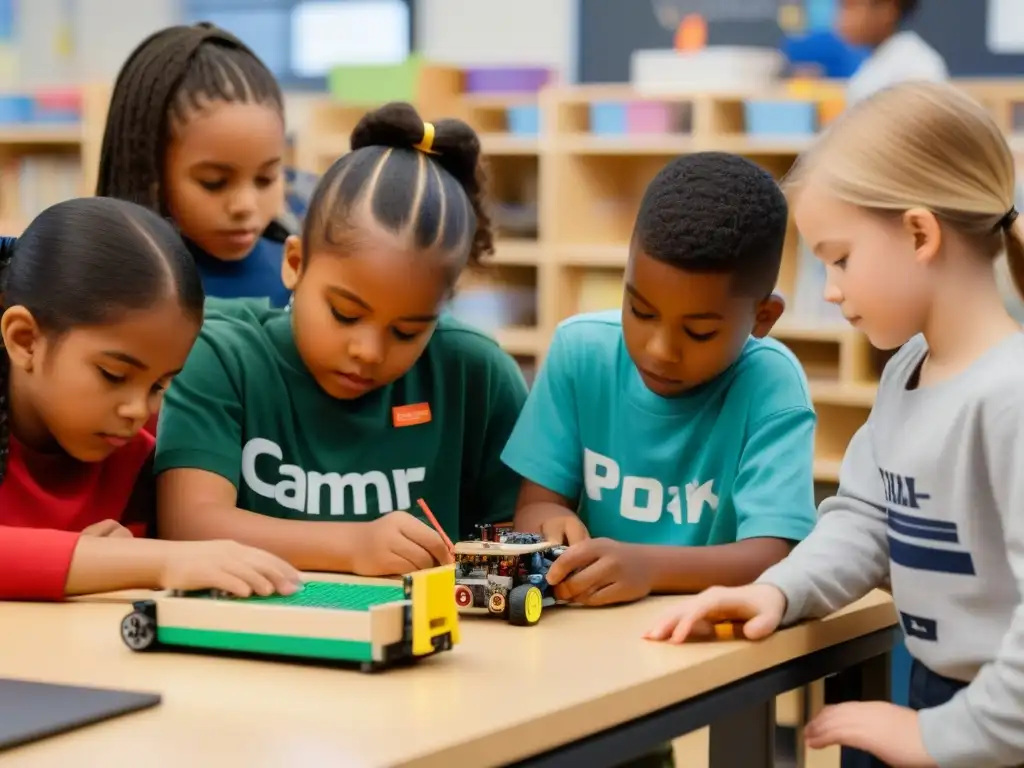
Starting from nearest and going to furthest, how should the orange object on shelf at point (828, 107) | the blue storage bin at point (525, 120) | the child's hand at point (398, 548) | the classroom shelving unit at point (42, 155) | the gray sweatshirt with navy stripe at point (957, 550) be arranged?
the gray sweatshirt with navy stripe at point (957, 550)
the child's hand at point (398, 548)
the orange object on shelf at point (828, 107)
the blue storage bin at point (525, 120)
the classroom shelving unit at point (42, 155)

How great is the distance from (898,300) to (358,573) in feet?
1.81

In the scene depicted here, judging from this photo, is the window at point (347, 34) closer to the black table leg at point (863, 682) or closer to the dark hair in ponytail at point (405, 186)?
the dark hair in ponytail at point (405, 186)

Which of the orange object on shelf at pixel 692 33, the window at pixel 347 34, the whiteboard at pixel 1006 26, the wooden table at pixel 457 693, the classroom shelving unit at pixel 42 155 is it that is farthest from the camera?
the window at pixel 347 34

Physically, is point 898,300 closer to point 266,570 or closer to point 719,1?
point 266,570

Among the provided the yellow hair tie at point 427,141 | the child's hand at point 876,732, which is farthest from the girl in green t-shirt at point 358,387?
the child's hand at point 876,732

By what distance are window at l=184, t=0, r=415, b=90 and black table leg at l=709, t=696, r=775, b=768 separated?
529 cm

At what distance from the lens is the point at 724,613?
122 cm

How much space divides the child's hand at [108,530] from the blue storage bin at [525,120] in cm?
375

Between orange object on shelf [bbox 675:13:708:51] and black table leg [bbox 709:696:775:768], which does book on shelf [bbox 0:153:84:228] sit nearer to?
orange object on shelf [bbox 675:13:708:51]

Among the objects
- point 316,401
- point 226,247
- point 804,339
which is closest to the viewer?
point 316,401

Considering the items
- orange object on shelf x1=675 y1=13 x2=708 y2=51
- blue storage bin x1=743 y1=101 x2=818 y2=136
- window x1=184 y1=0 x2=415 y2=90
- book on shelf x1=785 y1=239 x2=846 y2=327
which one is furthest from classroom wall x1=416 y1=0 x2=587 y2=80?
book on shelf x1=785 y1=239 x2=846 y2=327

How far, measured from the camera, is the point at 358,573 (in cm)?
140

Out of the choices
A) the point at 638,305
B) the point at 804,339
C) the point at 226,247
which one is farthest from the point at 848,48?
the point at 638,305

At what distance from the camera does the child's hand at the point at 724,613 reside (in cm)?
117
